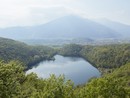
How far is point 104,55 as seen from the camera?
170 meters

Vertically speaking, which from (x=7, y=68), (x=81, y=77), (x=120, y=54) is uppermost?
(x=7, y=68)

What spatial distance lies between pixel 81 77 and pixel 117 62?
39365mm

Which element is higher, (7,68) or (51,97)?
(7,68)

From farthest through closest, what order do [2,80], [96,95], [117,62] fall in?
[117,62] < [96,95] < [2,80]

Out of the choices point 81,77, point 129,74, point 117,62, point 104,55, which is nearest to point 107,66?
point 117,62

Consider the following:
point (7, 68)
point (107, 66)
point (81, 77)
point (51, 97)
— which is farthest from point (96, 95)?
point (107, 66)

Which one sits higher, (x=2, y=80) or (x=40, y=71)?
(x=2, y=80)

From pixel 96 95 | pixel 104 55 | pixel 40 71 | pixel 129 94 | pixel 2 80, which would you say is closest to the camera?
pixel 2 80

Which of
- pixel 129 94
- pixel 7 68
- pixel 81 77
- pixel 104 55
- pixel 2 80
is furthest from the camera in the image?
pixel 104 55

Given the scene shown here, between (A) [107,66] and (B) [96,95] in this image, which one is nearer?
(B) [96,95]

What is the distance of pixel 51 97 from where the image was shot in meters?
22.0

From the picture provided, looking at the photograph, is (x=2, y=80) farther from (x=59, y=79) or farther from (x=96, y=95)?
(x=96, y=95)

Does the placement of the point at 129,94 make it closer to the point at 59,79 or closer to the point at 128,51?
the point at 59,79

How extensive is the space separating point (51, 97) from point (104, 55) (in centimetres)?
15107
